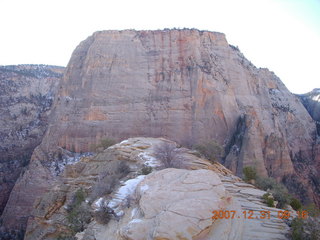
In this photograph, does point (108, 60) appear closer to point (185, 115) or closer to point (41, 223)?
point (185, 115)

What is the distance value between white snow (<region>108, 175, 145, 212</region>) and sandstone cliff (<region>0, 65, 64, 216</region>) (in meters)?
23.8

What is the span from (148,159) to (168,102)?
12840mm

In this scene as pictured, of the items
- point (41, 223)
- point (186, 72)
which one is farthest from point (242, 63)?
point (41, 223)

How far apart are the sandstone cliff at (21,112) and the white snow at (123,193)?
2382 centimetres

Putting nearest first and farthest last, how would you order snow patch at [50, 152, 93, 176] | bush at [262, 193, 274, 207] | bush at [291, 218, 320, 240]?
bush at [291, 218, 320, 240] < bush at [262, 193, 274, 207] < snow patch at [50, 152, 93, 176]

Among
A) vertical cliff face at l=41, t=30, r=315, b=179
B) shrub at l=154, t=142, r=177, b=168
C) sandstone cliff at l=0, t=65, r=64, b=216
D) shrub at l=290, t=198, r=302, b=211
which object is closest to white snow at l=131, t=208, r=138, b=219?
shrub at l=154, t=142, r=177, b=168

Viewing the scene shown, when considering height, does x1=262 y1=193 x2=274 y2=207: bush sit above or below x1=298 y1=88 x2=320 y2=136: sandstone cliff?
below

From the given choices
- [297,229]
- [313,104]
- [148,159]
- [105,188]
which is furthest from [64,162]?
[313,104]

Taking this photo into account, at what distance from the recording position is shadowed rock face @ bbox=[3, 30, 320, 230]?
27.5 metres

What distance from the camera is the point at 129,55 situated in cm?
3130

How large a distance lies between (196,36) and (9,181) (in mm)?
21997

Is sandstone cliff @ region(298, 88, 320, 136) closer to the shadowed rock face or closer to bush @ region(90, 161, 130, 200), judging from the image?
the shadowed rock face

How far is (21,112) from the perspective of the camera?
45812 millimetres

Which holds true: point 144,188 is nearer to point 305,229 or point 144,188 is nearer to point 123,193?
point 123,193
